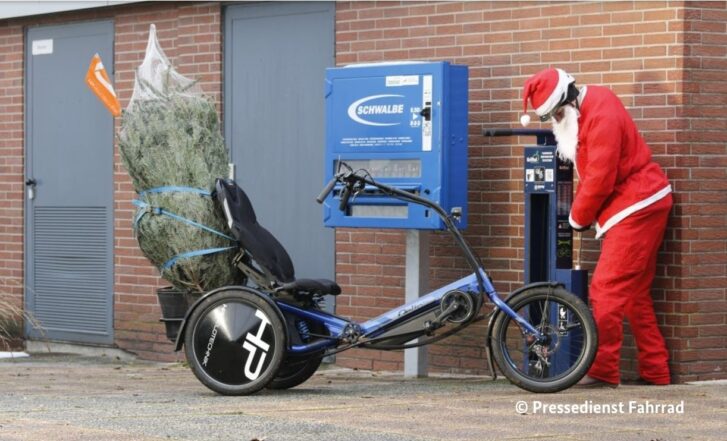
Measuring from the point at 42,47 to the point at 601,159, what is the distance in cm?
674

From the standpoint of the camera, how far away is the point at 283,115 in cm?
1209

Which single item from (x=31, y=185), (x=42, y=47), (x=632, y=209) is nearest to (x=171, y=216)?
(x=632, y=209)

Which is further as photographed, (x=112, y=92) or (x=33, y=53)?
(x=33, y=53)

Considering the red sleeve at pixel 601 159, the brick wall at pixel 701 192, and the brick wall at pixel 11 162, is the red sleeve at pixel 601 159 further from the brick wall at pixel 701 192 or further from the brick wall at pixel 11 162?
the brick wall at pixel 11 162

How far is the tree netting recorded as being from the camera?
1036 cm

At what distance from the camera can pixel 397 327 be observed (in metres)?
9.43

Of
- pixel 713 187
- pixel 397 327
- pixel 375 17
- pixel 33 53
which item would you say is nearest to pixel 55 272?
pixel 33 53

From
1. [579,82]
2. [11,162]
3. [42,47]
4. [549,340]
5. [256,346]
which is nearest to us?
[549,340]

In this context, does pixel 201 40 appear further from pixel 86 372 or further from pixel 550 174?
pixel 550 174

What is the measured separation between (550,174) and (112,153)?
198 inches

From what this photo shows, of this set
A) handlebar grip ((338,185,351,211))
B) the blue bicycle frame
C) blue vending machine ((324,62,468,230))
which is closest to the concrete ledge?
blue vending machine ((324,62,468,230))

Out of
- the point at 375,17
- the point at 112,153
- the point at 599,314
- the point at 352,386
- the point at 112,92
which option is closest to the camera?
the point at 599,314

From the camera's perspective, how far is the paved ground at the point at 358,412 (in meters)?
7.59

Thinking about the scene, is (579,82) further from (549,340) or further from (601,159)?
(549,340)
